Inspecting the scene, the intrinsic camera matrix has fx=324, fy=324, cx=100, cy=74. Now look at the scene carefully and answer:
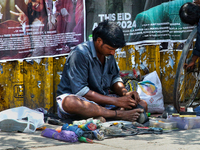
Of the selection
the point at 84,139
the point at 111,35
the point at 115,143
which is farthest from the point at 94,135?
the point at 111,35

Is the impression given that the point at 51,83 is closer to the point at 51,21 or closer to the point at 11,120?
the point at 51,21

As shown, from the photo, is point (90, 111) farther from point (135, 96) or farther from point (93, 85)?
point (135, 96)

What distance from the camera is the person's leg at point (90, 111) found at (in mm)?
3535

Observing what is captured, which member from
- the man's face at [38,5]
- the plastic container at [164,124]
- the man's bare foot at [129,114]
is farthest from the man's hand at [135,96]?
the man's face at [38,5]

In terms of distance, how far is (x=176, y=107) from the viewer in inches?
159

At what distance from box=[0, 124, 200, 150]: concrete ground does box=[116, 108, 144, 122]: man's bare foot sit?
1.76ft

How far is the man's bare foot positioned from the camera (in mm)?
3672

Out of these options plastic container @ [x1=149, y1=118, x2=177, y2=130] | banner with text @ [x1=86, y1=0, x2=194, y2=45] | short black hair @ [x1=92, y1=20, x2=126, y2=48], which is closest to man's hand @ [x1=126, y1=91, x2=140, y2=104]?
plastic container @ [x1=149, y1=118, x2=177, y2=130]

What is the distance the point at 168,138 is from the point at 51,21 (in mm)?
2388

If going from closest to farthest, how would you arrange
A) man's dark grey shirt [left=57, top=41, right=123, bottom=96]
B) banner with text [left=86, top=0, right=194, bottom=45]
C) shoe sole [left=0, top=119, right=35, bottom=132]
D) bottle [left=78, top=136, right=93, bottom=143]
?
1. bottle [left=78, top=136, right=93, bottom=143]
2. shoe sole [left=0, top=119, right=35, bottom=132]
3. man's dark grey shirt [left=57, top=41, right=123, bottom=96]
4. banner with text [left=86, top=0, right=194, bottom=45]

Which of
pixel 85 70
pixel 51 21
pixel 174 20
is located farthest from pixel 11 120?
pixel 174 20

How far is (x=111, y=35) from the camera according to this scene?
11.9 feet

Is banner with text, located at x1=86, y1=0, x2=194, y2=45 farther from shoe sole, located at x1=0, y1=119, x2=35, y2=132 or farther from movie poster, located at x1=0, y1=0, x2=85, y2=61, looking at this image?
shoe sole, located at x1=0, y1=119, x2=35, y2=132

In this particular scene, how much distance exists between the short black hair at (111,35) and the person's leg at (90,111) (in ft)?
2.37
